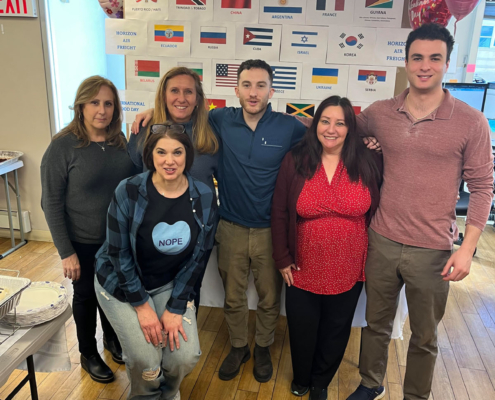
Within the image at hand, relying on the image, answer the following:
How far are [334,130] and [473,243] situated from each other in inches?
28.5

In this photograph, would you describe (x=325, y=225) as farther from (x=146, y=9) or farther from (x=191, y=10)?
(x=146, y=9)

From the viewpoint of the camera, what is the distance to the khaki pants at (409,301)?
178 cm

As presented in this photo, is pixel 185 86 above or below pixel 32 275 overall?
above

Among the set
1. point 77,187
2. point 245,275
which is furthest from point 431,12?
point 77,187

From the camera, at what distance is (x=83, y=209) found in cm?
A: 193

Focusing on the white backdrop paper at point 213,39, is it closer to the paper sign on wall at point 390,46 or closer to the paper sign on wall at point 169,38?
the paper sign on wall at point 169,38

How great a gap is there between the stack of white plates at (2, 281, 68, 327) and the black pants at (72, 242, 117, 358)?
1.29 ft

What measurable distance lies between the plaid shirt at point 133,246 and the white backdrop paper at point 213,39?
5.32 feet

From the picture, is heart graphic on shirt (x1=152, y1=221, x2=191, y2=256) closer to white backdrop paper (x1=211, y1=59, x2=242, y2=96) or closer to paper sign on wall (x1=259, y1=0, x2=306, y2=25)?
white backdrop paper (x1=211, y1=59, x2=242, y2=96)

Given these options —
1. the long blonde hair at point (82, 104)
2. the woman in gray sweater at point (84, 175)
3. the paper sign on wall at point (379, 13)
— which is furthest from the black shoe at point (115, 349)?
the paper sign on wall at point (379, 13)

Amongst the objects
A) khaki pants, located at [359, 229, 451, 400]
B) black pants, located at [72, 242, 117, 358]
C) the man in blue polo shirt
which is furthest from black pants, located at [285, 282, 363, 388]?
black pants, located at [72, 242, 117, 358]

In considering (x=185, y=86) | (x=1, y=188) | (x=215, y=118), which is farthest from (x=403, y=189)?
(x=1, y=188)

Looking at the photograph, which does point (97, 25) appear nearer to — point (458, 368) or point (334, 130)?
point (334, 130)

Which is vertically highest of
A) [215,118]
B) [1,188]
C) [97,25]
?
[97,25]
